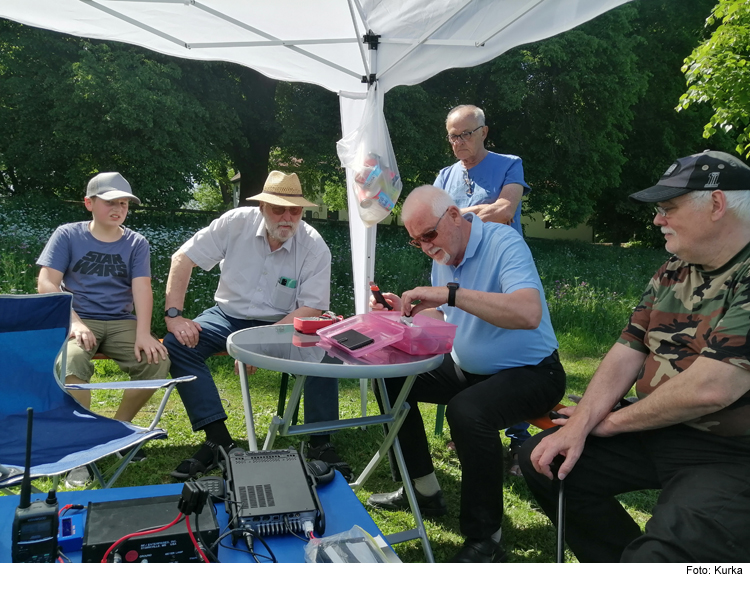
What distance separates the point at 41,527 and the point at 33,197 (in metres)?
12.9

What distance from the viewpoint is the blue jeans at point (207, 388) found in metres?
3.15

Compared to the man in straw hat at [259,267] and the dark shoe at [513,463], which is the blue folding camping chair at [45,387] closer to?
the man in straw hat at [259,267]

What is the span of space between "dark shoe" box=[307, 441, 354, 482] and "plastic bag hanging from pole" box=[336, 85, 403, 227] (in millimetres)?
1303

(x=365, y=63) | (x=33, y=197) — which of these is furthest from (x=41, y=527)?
(x=33, y=197)

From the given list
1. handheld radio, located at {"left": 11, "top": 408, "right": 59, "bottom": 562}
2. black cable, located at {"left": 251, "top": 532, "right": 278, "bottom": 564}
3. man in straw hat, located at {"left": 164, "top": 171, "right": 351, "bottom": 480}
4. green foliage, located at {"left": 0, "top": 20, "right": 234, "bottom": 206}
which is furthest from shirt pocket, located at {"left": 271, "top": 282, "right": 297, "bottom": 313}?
green foliage, located at {"left": 0, "top": 20, "right": 234, "bottom": 206}

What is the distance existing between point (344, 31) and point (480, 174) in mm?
1191

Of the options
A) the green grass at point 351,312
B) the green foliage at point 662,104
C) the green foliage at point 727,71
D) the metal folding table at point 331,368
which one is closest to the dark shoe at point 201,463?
the green grass at point 351,312

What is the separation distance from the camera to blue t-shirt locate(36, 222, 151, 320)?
3.46 metres

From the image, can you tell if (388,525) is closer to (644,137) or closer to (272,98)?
(272,98)

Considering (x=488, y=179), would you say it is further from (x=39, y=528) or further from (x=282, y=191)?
(x=39, y=528)

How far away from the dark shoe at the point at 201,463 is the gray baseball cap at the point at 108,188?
1360mm

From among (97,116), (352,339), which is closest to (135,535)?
(352,339)

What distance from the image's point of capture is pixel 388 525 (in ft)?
9.09

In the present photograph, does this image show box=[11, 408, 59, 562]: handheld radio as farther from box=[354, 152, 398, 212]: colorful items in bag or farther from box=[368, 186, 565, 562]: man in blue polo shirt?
box=[354, 152, 398, 212]: colorful items in bag
